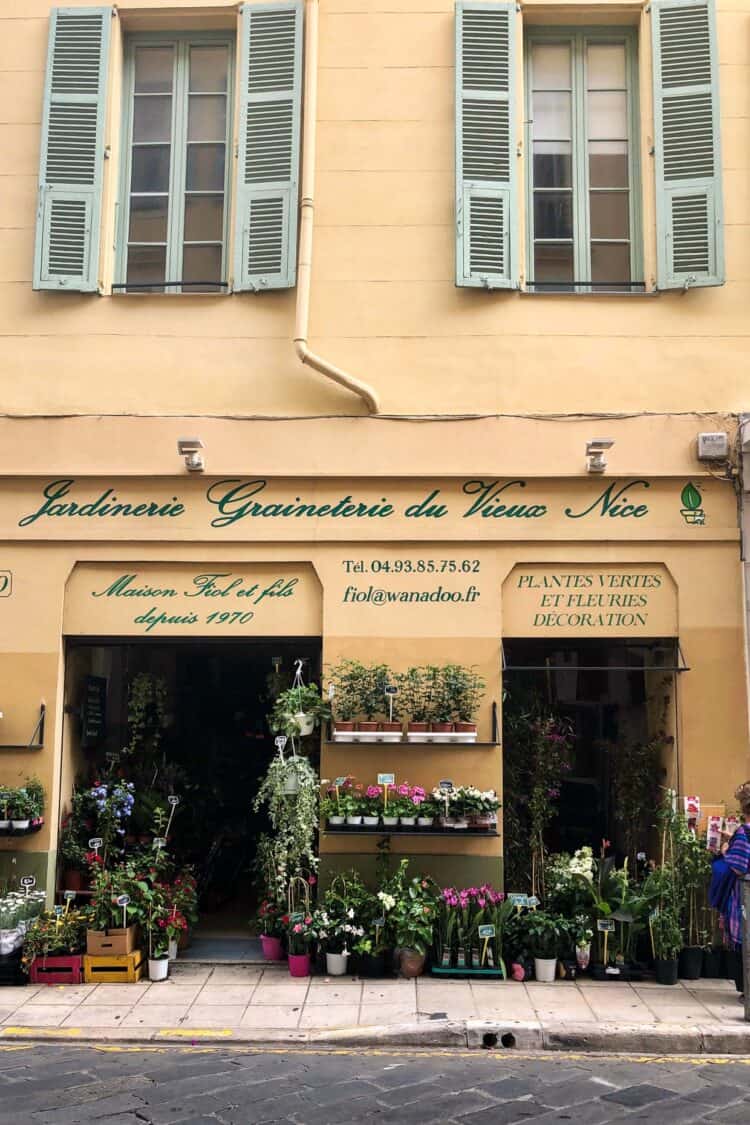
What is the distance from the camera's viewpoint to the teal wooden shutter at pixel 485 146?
375 inches

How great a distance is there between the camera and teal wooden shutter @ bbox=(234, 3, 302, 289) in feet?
31.7

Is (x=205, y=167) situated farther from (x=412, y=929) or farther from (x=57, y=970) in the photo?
(x=57, y=970)

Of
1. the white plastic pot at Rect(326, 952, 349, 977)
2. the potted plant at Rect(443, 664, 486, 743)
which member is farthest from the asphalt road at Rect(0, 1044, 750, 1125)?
the potted plant at Rect(443, 664, 486, 743)

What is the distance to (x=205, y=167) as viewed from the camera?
10.2 metres

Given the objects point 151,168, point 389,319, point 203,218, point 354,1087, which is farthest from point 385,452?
point 354,1087

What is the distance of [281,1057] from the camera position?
22.5 ft

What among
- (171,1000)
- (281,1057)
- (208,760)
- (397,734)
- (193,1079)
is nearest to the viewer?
(193,1079)

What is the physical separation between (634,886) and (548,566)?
2760 mm

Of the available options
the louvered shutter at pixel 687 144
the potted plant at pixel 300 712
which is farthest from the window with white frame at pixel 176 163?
the louvered shutter at pixel 687 144

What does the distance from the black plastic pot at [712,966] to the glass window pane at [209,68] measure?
8.81 m

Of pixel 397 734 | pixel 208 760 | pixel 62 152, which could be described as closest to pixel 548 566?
pixel 397 734

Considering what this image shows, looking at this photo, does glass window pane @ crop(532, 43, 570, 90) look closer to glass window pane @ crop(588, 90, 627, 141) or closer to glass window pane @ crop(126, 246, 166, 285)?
glass window pane @ crop(588, 90, 627, 141)

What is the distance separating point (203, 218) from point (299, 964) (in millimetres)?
6696

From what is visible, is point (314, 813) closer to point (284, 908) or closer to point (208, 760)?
point (284, 908)
